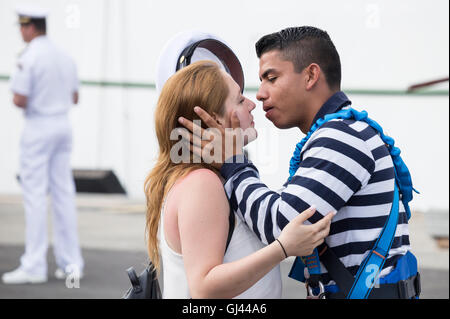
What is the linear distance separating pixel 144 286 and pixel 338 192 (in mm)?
717

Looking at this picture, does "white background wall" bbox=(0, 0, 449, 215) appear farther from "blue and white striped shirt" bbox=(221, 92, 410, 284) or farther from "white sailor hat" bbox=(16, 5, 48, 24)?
"blue and white striped shirt" bbox=(221, 92, 410, 284)

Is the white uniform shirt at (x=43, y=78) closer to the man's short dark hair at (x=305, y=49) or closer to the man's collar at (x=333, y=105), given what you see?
the man's short dark hair at (x=305, y=49)

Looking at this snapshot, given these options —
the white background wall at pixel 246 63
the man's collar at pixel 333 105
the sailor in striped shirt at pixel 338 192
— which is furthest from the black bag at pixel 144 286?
the white background wall at pixel 246 63

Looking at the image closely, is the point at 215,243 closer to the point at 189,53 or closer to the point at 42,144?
the point at 189,53

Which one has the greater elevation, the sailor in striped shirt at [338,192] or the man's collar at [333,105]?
the man's collar at [333,105]

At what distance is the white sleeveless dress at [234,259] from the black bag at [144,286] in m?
0.13

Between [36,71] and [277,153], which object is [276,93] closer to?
[36,71]

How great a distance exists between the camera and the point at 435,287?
5.95 metres

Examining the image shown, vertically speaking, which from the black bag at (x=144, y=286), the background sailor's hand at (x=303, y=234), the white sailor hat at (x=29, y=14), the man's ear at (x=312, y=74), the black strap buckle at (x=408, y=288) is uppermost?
the man's ear at (x=312, y=74)

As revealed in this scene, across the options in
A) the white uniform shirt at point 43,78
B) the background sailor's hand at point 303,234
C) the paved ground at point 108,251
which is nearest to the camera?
the background sailor's hand at point 303,234

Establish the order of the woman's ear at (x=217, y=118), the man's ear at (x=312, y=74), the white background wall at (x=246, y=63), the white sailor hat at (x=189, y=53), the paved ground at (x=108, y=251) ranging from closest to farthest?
the woman's ear at (x=217, y=118) < the man's ear at (x=312, y=74) < the white sailor hat at (x=189, y=53) < the paved ground at (x=108, y=251) < the white background wall at (x=246, y=63)

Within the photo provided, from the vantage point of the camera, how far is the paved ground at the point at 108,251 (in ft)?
18.7

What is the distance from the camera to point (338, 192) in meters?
1.94
